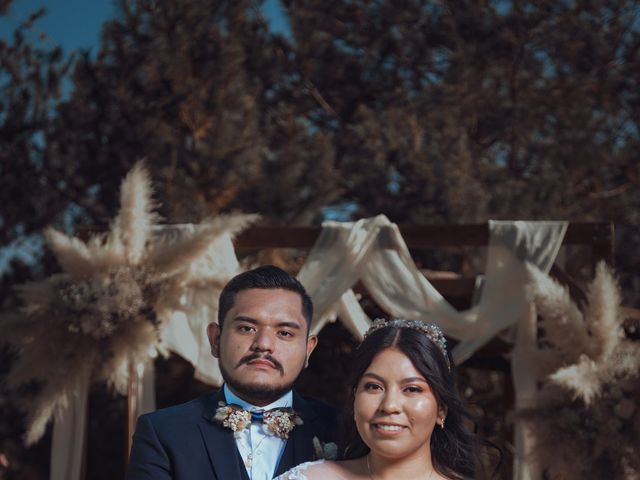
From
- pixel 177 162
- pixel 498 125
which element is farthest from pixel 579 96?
pixel 177 162

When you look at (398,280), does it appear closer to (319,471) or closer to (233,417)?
(233,417)

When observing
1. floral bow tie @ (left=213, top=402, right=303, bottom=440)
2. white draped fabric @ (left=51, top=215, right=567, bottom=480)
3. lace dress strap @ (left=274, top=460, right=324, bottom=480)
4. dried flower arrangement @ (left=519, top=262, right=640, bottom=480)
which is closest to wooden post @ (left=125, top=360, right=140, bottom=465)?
white draped fabric @ (left=51, top=215, right=567, bottom=480)

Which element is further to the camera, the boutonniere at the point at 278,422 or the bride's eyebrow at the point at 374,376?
the boutonniere at the point at 278,422

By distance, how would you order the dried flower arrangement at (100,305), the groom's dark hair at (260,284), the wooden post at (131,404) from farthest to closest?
the wooden post at (131,404) < the dried flower arrangement at (100,305) < the groom's dark hair at (260,284)

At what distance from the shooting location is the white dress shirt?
286 cm

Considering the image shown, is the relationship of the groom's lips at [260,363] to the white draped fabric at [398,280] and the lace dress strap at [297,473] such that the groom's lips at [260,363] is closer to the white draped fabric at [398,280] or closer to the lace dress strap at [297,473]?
the lace dress strap at [297,473]

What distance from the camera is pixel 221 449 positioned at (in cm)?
283

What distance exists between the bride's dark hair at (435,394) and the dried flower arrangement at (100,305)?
306 cm

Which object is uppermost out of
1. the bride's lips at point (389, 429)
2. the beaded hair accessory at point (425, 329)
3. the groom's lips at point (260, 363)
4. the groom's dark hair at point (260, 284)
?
the groom's dark hair at point (260, 284)

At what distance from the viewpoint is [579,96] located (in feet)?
35.3

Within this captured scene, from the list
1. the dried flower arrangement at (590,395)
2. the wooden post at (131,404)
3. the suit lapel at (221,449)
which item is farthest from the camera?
the wooden post at (131,404)

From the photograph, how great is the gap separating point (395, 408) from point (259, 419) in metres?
0.54

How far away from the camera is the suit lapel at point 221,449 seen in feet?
9.15

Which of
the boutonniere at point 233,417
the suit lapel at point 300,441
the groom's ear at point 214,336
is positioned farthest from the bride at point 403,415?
the groom's ear at point 214,336
